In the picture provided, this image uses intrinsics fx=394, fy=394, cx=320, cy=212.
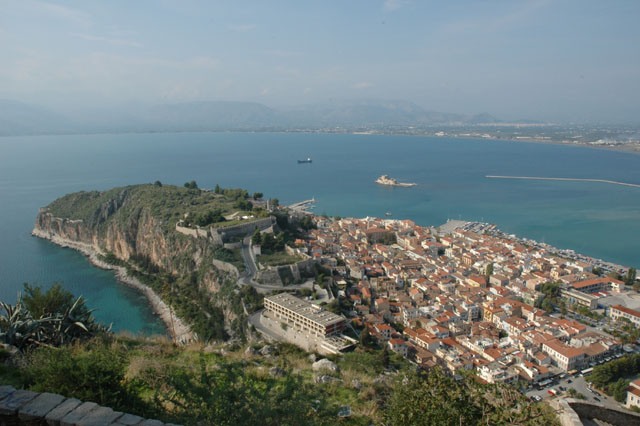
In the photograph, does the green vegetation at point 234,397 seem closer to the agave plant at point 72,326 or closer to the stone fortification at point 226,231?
the agave plant at point 72,326

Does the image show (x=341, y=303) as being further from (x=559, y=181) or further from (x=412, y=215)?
(x=559, y=181)

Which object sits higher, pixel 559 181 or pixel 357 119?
pixel 357 119

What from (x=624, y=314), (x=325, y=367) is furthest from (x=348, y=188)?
(x=325, y=367)

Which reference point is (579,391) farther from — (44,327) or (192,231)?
(192,231)

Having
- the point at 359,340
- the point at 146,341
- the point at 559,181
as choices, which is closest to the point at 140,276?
the point at 359,340

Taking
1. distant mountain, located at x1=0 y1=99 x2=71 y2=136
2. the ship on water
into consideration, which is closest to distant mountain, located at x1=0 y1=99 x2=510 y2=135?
distant mountain, located at x1=0 y1=99 x2=71 y2=136

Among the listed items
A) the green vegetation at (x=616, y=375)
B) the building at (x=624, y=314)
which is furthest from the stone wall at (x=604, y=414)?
the building at (x=624, y=314)
